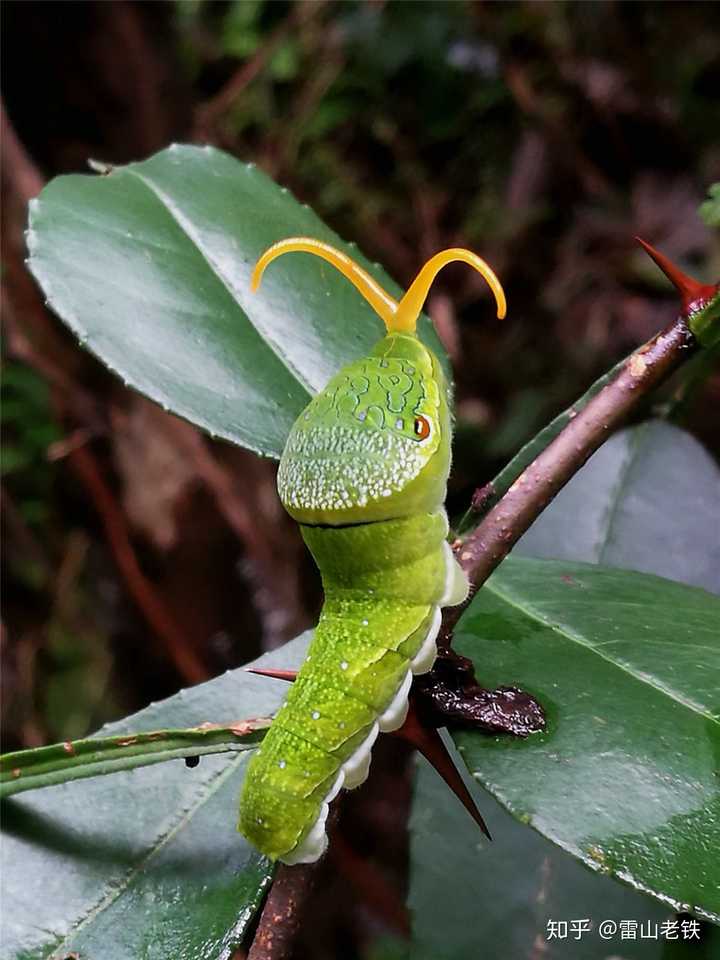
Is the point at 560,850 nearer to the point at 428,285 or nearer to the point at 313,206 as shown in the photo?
the point at 428,285

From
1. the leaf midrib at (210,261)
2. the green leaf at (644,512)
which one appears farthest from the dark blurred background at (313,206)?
the leaf midrib at (210,261)

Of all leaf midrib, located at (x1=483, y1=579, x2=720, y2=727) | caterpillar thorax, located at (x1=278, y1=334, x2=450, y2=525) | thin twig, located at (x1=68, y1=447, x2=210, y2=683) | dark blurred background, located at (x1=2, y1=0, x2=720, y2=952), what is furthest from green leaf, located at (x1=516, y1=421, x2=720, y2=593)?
thin twig, located at (x1=68, y1=447, x2=210, y2=683)

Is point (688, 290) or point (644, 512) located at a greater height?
point (688, 290)

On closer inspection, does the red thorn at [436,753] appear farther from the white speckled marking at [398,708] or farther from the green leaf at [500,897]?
the green leaf at [500,897]

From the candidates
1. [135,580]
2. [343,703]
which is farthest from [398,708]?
[135,580]

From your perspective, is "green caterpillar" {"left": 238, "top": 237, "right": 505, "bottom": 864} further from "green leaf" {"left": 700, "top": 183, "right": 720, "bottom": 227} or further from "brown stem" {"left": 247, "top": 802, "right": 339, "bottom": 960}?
"green leaf" {"left": 700, "top": 183, "right": 720, "bottom": 227}

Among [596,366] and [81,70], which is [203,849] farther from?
[596,366]

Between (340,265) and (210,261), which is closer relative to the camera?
(340,265)
